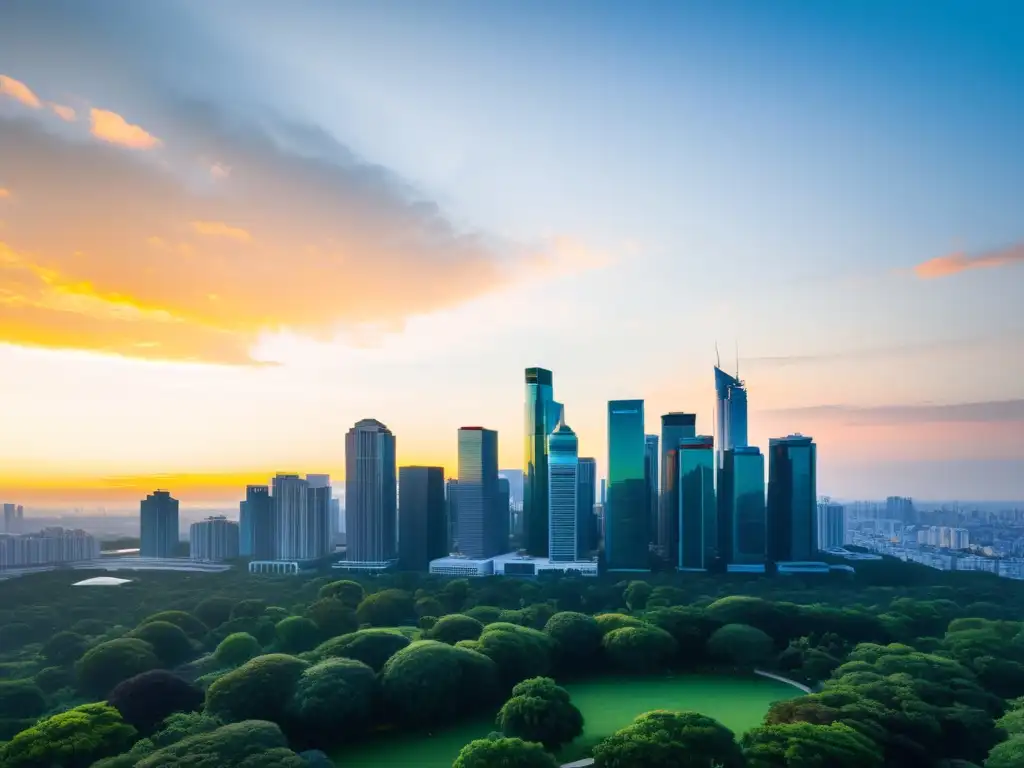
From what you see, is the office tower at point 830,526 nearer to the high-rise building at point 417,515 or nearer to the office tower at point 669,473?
the office tower at point 669,473

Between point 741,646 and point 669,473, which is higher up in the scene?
point 669,473

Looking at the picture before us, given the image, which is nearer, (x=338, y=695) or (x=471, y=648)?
(x=338, y=695)

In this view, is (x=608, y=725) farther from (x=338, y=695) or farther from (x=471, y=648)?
(x=338, y=695)

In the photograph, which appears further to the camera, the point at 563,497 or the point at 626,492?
the point at 563,497

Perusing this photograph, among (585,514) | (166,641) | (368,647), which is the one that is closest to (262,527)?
(585,514)

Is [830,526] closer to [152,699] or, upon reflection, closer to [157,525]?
[157,525]

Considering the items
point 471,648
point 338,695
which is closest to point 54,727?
point 338,695

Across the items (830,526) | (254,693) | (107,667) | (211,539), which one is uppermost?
(254,693)
